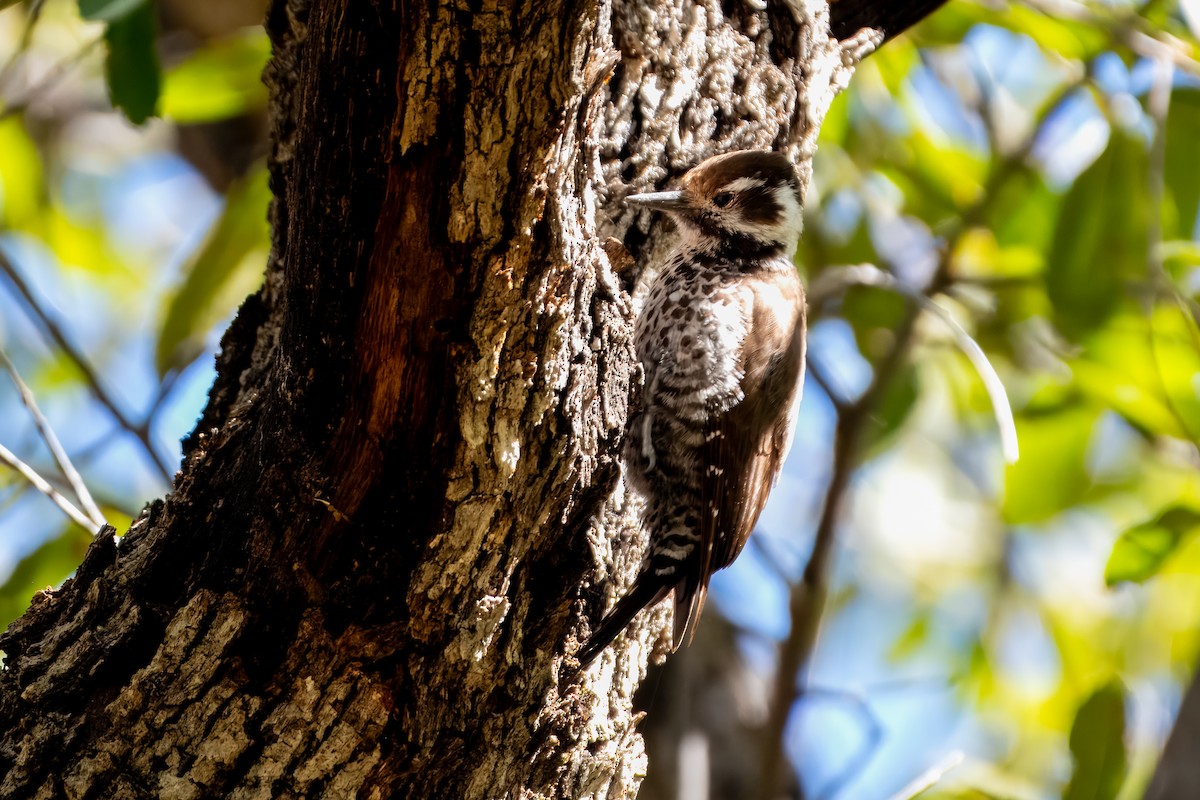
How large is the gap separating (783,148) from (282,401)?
1525 millimetres

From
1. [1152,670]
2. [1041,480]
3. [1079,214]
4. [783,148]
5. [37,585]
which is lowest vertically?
[1152,670]

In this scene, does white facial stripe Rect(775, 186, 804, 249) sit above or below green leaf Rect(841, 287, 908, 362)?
above

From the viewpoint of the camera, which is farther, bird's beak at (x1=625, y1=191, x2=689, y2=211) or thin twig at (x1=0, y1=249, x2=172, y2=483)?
thin twig at (x1=0, y1=249, x2=172, y2=483)

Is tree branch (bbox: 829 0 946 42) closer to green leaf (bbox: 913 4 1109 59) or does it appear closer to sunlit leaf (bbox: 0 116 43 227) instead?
green leaf (bbox: 913 4 1109 59)

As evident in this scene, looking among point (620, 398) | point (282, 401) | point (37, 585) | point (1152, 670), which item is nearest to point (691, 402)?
point (620, 398)

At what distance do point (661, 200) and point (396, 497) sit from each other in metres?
1.06

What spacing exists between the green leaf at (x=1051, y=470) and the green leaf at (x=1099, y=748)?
0.82 meters

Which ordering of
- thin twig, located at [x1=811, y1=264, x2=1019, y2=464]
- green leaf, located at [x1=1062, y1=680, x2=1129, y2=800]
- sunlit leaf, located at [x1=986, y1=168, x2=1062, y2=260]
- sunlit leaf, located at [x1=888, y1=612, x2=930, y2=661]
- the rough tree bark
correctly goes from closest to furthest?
1. the rough tree bark
2. thin twig, located at [x1=811, y1=264, x2=1019, y2=464]
3. green leaf, located at [x1=1062, y1=680, x2=1129, y2=800]
4. sunlit leaf, located at [x1=986, y1=168, x2=1062, y2=260]
5. sunlit leaf, located at [x1=888, y1=612, x2=930, y2=661]

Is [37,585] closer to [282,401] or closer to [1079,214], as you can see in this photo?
[282,401]

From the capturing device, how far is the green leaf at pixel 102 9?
8.51ft

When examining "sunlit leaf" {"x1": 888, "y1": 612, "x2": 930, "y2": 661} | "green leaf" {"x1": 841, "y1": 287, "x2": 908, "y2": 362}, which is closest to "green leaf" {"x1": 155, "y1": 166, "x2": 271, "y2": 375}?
"green leaf" {"x1": 841, "y1": 287, "x2": 908, "y2": 362}

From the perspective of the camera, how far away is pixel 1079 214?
3.86m

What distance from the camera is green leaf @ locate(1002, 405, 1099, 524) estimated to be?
4.03 m

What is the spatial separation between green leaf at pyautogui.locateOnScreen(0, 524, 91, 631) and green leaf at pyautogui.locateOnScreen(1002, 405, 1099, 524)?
2934mm
